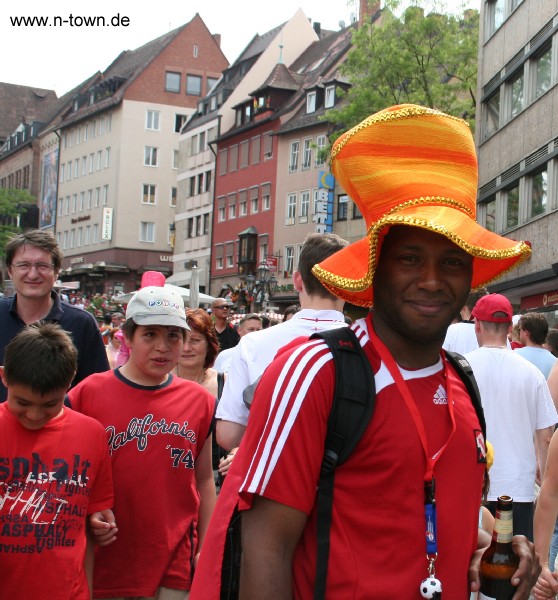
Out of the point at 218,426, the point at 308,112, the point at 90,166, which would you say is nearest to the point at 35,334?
the point at 218,426

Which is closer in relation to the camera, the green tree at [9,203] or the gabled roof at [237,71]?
the gabled roof at [237,71]

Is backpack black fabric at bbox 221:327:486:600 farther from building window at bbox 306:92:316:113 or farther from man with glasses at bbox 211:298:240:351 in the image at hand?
building window at bbox 306:92:316:113

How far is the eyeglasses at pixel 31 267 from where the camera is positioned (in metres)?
5.17

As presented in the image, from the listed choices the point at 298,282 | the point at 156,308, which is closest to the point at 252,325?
the point at 298,282

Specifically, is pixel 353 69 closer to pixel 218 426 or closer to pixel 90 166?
pixel 218 426

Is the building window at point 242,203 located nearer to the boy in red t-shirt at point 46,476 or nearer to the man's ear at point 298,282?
the man's ear at point 298,282

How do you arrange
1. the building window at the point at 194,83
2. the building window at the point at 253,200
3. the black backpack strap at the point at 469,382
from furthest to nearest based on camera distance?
the building window at the point at 194,83 < the building window at the point at 253,200 < the black backpack strap at the point at 469,382

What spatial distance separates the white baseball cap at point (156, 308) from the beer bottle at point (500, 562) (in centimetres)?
222

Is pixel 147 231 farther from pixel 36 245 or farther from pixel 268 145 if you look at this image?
pixel 36 245

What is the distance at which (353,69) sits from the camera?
35844 millimetres

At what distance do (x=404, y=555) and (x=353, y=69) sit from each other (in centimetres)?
3463

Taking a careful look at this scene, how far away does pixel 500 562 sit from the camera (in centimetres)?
265

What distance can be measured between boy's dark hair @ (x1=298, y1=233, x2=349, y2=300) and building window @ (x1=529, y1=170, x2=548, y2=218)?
23.8 metres

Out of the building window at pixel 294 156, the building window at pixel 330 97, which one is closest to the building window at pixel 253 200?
the building window at pixel 294 156
